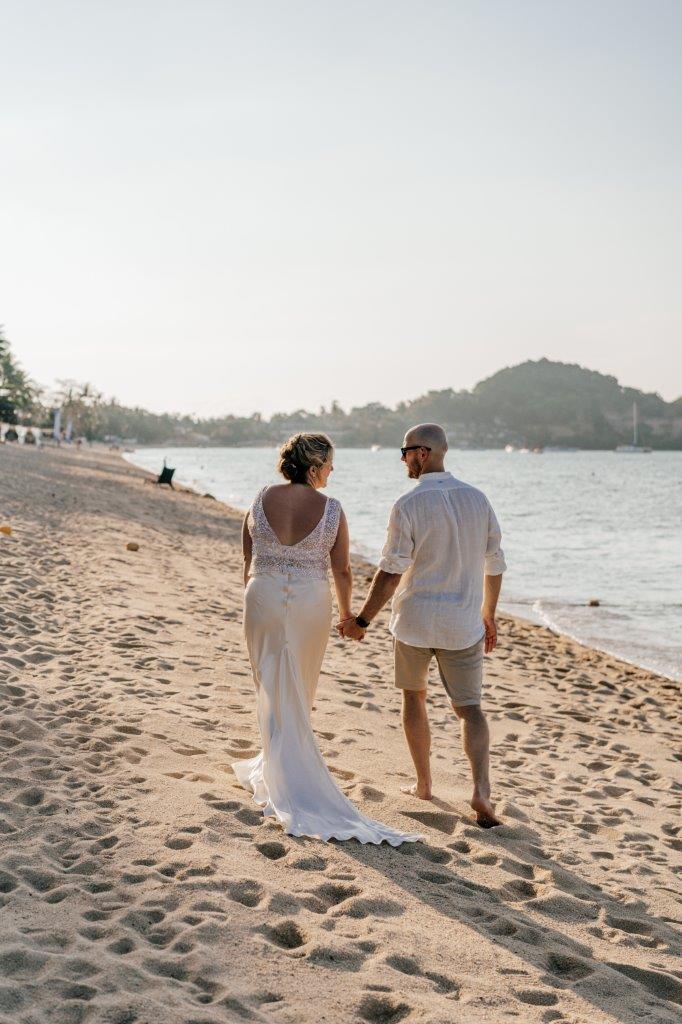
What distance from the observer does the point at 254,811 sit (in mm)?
4145

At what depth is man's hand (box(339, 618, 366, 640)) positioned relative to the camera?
4203 millimetres

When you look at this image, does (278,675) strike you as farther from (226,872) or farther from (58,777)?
(58,777)

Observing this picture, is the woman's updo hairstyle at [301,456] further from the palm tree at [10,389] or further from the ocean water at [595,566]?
the palm tree at [10,389]

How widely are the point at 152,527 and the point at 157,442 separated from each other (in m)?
176

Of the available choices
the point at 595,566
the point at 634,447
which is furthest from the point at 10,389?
the point at 634,447

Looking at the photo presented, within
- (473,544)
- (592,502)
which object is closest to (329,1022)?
(473,544)

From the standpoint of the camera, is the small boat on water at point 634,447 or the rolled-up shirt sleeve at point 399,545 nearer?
the rolled-up shirt sleeve at point 399,545

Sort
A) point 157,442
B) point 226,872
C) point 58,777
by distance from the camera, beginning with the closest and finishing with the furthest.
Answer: point 226,872, point 58,777, point 157,442

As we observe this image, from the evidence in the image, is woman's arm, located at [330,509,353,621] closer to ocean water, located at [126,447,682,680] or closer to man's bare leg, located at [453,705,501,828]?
man's bare leg, located at [453,705,501,828]

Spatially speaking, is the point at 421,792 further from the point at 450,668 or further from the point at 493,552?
the point at 493,552

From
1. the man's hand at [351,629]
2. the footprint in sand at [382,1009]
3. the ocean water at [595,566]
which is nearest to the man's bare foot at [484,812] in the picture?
the man's hand at [351,629]

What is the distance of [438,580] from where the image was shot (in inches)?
161

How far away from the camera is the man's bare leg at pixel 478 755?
4281 millimetres

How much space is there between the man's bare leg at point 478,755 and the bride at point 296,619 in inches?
18.6
